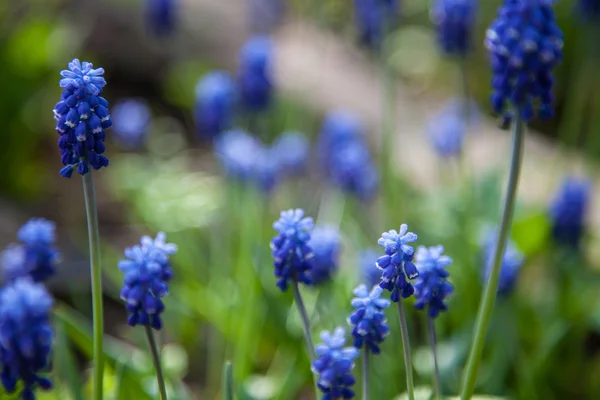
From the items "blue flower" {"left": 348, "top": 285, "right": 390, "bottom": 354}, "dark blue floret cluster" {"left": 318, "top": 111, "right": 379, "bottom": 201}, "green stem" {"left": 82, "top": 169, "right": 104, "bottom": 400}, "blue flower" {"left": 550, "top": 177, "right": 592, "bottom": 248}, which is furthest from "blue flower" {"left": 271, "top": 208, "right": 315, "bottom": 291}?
"blue flower" {"left": 550, "top": 177, "right": 592, "bottom": 248}

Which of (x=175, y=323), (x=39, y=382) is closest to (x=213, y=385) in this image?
(x=175, y=323)

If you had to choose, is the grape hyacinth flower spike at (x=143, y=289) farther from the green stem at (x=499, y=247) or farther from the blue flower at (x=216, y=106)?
the blue flower at (x=216, y=106)

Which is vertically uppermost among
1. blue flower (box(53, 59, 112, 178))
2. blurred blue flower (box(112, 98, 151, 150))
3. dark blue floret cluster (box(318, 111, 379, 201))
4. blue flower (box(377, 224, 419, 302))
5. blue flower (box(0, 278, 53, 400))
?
blurred blue flower (box(112, 98, 151, 150))

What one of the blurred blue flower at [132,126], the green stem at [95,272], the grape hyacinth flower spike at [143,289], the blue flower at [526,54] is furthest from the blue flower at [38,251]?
the blurred blue flower at [132,126]

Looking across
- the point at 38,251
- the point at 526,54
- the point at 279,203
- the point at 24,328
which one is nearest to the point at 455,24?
the point at 279,203

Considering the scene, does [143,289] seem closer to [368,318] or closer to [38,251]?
[368,318]

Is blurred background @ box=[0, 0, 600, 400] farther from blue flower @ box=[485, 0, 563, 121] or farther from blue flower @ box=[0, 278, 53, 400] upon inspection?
blue flower @ box=[0, 278, 53, 400]
